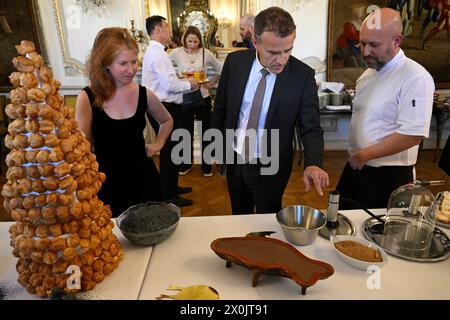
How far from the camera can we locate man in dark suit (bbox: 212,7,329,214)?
1.73m

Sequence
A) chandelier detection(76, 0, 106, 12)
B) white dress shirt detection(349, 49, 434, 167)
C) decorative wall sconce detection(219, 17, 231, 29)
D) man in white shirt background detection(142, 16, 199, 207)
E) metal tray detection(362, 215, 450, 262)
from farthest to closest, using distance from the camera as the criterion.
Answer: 1. decorative wall sconce detection(219, 17, 231, 29)
2. chandelier detection(76, 0, 106, 12)
3. man in white shirt background detection(142, 16, 199, 207)
4. white dress shirt detection(349, 49, 434, 167)
5. metal tray detection(362, 215, 450, 262)

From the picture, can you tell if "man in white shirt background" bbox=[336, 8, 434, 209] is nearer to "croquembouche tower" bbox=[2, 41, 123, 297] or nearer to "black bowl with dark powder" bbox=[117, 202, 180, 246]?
"black bowl with dark powder" bbox=[117, 202, 180, 246]

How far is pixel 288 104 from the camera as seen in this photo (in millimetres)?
1803

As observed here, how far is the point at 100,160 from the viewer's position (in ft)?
5.92

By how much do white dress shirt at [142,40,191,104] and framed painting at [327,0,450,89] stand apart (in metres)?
2.61

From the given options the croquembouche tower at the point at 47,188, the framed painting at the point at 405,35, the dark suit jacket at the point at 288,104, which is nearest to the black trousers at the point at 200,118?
the dark suit jacket at the point at 288,104

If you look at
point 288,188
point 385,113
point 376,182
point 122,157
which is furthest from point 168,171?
point 385,113

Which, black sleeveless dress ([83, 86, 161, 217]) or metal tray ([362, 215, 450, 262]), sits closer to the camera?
metal tray ([362, 215, 450, 262])

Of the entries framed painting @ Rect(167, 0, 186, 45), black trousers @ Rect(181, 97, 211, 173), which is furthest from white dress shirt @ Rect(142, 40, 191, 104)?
framed painting @ Rect(167, 0, 186, 45)

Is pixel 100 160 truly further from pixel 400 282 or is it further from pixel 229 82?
pixel 400 282

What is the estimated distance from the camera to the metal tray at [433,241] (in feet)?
3.77

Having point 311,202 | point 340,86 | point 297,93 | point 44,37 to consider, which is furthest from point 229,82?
point 44,37

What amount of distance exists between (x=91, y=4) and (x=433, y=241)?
4966 mm

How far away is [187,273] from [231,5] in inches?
173
